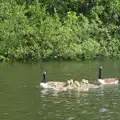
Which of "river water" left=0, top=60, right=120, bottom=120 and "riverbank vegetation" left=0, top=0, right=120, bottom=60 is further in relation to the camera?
"riverbank vegetation" left=0, top=0, right=120, bottom=60

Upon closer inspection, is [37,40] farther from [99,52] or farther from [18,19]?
[99,52]

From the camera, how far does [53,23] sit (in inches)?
2613

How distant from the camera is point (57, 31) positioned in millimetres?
63250

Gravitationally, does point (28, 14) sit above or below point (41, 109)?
above

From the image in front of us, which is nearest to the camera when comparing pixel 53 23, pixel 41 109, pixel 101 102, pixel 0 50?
pixel 41 109

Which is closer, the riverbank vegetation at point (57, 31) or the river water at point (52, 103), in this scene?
the river water at point (52, 103)

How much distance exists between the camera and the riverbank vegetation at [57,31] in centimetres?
6000

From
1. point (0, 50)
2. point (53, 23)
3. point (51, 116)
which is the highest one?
point (53, 23)

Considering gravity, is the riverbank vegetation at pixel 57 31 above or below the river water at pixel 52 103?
above

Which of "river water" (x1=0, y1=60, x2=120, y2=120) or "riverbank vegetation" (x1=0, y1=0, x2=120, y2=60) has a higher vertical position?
"riverbank vegetation" (x1=0, y1=0, x2=120, y2=60)

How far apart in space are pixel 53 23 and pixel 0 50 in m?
11.9

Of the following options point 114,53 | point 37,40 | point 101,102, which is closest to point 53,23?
point 37,40

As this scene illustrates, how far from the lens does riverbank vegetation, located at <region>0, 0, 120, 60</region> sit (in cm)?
6000

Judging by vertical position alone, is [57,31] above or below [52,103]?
above
